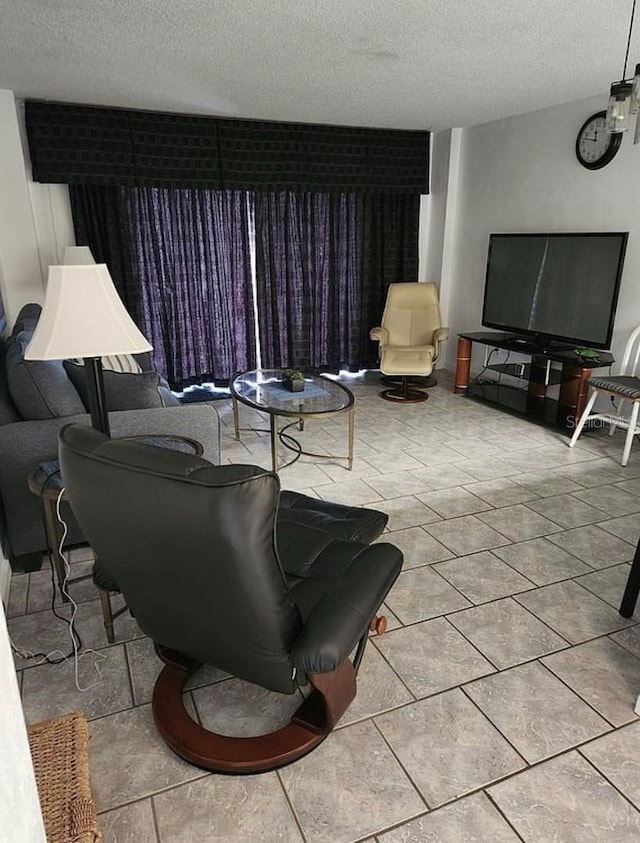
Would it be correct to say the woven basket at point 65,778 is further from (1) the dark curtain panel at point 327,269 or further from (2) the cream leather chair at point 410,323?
(1) the dark curtain panel at point 327,269

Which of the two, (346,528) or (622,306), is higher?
(622,306)

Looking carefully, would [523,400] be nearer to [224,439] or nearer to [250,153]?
[224,439]

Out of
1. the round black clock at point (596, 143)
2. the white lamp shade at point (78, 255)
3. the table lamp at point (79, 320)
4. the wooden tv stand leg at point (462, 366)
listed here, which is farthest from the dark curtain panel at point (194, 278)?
the table lamp at point (79, 320)

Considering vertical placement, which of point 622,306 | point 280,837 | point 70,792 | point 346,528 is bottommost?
point 280,837

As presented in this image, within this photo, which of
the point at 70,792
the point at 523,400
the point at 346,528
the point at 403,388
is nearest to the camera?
the point at 70,792

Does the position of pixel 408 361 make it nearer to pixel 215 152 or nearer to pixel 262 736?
pixel 215 152

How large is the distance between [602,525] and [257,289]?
11.9 ft

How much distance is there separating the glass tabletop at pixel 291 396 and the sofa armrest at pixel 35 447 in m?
0.74

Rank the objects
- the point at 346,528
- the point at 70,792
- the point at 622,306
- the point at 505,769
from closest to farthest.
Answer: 1. the point at 70,792
2. the point at 505,769
3. the point at 346,528
4. the point at 622,306

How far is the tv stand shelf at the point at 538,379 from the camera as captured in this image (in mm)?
4137

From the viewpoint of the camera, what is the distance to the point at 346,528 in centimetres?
200

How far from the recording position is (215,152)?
15.8ft

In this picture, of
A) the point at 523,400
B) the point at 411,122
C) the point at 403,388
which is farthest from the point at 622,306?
the point at 411,122

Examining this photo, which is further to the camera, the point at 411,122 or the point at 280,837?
the point at 411,122
